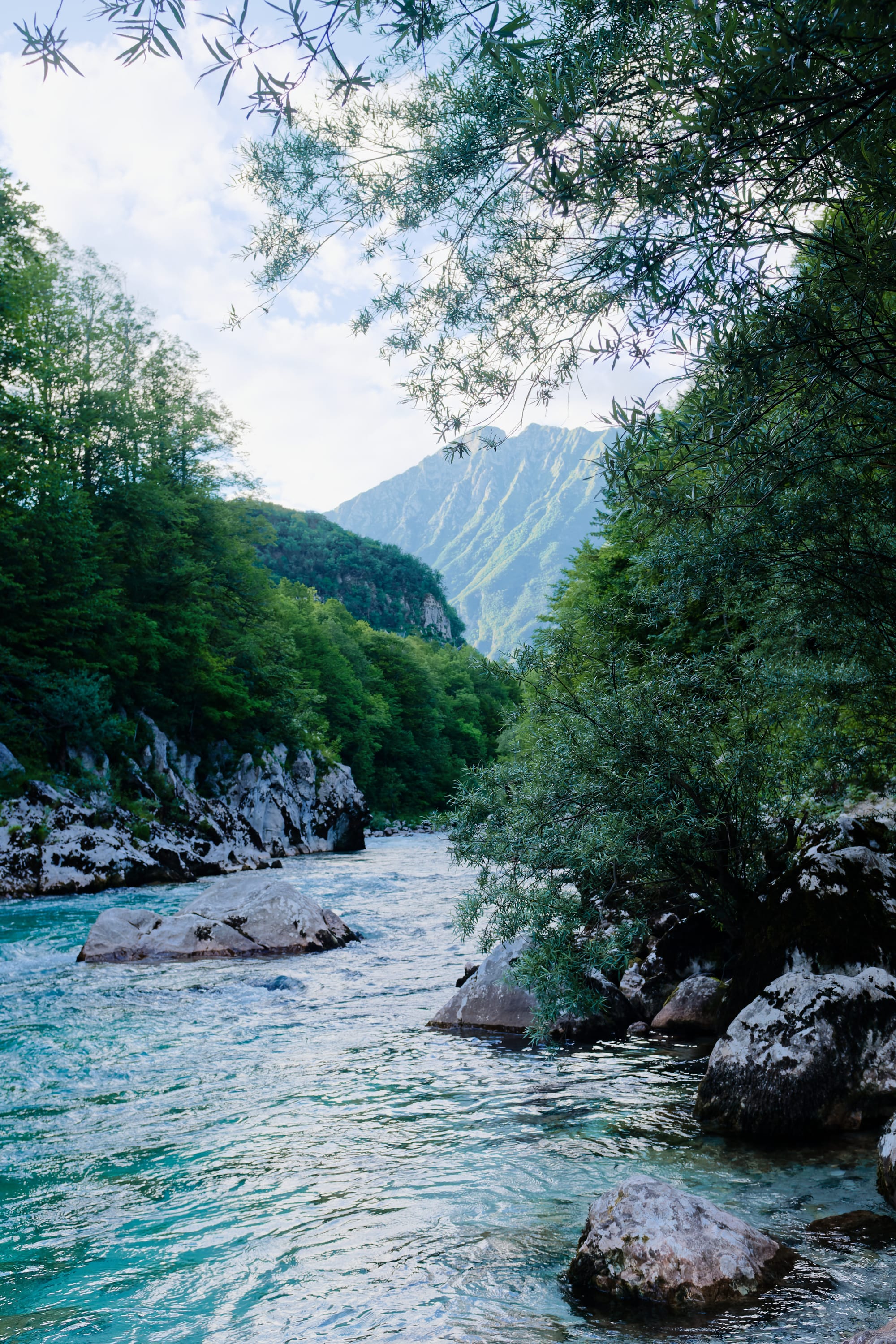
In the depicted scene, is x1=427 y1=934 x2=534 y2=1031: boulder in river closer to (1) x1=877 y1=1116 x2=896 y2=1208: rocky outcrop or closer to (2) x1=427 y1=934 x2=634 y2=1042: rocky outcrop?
(2) x1=427 y1=934 x2=634 y2=1042: rocky outcrop

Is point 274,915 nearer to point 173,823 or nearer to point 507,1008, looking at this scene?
point 507,1008

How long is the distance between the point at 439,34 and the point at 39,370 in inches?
961

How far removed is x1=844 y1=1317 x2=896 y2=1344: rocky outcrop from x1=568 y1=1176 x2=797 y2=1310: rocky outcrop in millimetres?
772

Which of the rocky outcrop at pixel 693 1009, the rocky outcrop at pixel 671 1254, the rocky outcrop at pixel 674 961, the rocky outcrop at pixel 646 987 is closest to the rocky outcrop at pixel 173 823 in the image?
the rocky outcrop at pixel 646 987

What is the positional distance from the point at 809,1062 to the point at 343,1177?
317 centimetres

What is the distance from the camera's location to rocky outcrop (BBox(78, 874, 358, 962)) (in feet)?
42.1

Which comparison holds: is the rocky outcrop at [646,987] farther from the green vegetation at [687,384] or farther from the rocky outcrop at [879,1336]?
the rocky outcrop at [879,1336]

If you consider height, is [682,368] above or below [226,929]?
above

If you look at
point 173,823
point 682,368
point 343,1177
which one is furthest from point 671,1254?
point 173,823

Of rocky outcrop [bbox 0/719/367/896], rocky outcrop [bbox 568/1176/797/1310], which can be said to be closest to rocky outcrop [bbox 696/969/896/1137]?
rocky outcrop [bbox 568/1176/797/1310]

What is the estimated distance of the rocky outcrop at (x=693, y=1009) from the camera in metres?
8.38

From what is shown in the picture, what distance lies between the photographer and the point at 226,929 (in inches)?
532

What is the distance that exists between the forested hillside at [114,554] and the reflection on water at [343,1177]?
8715 millimetres

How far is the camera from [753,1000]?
256 inches
